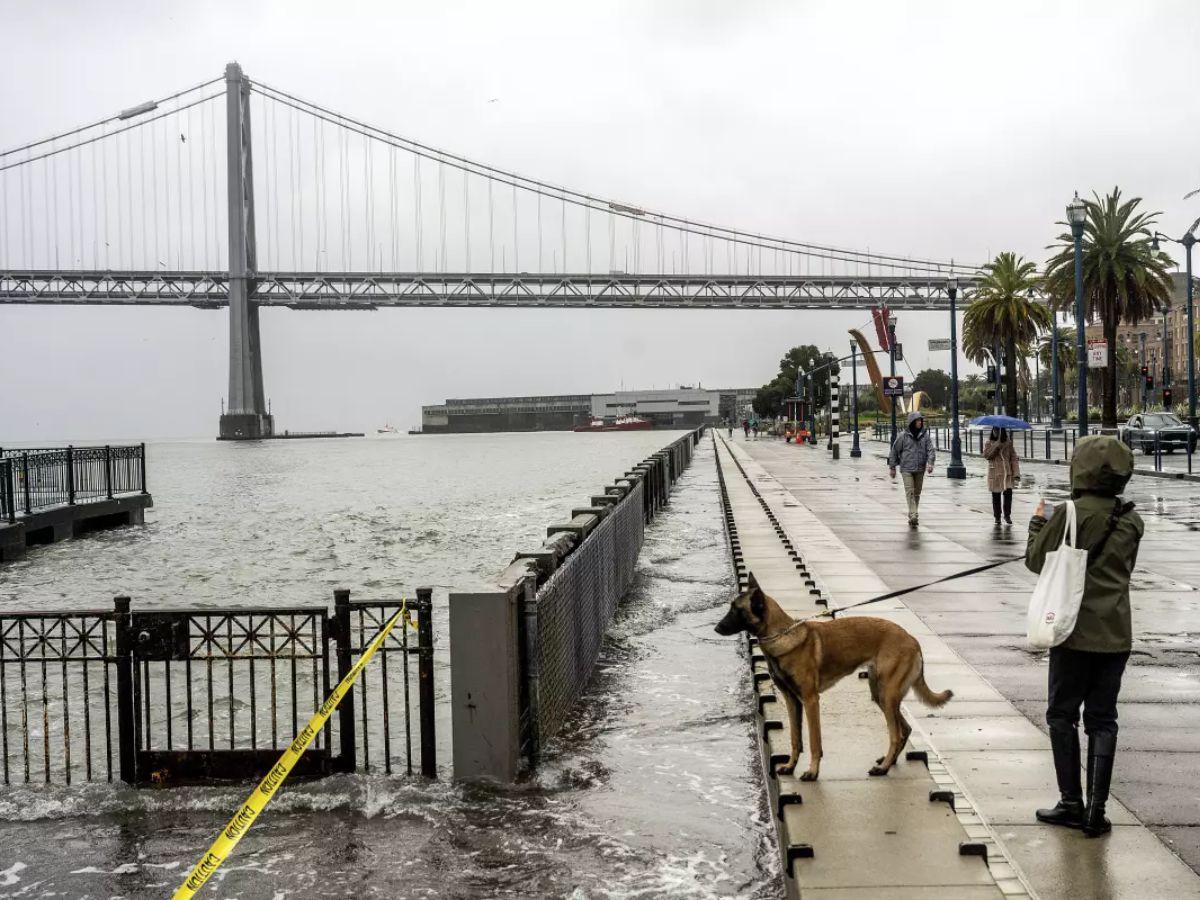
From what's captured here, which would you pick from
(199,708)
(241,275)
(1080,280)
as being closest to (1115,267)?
(1080,280)

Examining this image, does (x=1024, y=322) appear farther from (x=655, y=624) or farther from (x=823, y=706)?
(x=823, y=706)

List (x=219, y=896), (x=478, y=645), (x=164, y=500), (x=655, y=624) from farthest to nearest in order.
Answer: (x=164, y=500) → (x=655, y=624) → (x=478, y=645) → (x=219, y=896)

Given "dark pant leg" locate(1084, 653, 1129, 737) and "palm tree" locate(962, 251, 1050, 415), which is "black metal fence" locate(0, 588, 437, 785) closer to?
"dark pant leg" locate(1084, 653, 1129, 737)

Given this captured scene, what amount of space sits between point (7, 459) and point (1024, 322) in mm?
51814

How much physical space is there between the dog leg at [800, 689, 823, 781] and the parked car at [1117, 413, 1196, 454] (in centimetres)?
3450

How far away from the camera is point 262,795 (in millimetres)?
5254

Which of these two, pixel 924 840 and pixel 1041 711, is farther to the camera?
pixel 1041 711

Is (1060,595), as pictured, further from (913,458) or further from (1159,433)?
(1159,433)

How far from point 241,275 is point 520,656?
10861cm

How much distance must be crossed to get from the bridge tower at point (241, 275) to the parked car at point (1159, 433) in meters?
83.3

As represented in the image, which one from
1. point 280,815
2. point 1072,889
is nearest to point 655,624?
point 280,815

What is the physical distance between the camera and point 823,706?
6918mm

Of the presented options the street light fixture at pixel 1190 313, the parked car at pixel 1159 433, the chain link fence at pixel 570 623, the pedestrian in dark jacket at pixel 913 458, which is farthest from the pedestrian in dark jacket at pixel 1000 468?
the street light fixture at pixel 1190 313

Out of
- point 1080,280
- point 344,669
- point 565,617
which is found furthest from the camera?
point 1080,280
